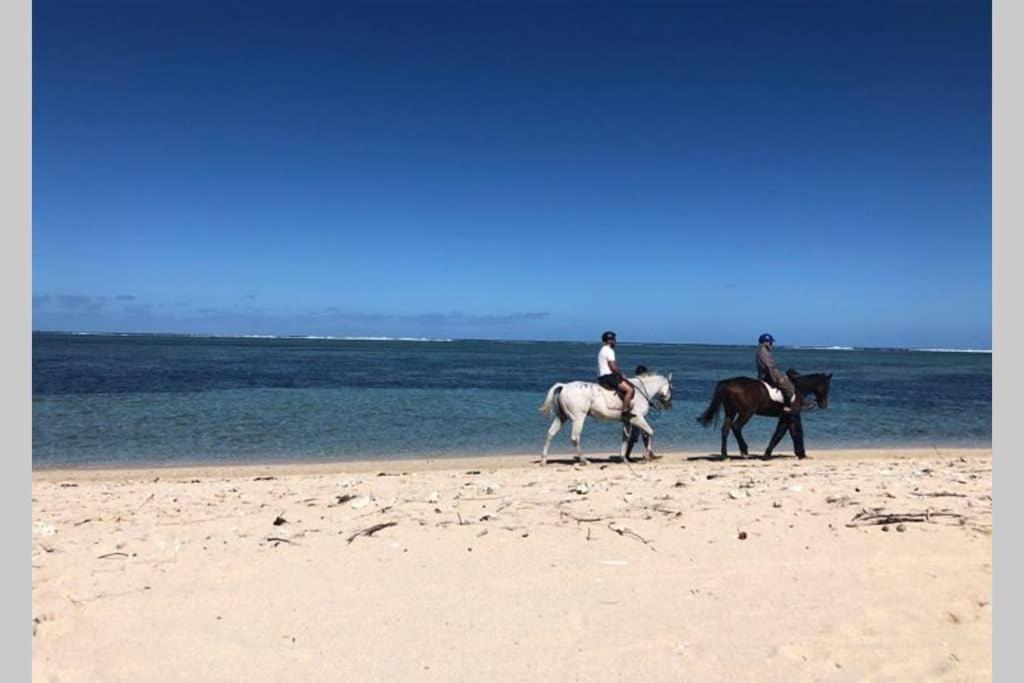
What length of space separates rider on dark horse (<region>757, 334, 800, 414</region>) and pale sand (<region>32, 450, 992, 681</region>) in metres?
6.47

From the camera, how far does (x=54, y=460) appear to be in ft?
53.8

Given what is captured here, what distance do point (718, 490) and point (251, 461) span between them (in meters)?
12.1

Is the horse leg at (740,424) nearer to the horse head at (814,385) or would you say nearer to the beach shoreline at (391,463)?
the beach shoreline at (391,463)

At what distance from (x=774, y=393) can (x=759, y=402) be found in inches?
16.9

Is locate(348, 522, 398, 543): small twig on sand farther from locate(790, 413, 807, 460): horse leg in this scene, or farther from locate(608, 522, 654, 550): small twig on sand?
locate(790, 413, 807, 460): horse leg

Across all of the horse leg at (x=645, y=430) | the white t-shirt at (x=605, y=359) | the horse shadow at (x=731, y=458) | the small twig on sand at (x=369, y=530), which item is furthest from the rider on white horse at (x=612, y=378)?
the small twig on sand at (x=369, y=530)

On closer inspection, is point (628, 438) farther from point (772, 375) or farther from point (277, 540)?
point (277, 540)

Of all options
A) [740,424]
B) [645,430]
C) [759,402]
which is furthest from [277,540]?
[740,424]

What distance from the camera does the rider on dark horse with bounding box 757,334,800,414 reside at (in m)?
15.0

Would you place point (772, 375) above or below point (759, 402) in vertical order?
above

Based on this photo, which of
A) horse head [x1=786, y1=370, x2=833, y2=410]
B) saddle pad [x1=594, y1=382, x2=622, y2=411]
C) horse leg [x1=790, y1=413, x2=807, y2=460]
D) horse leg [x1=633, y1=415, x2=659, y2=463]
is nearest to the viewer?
saddle pad [x1=594, y1=382, x2=622, y2=411]

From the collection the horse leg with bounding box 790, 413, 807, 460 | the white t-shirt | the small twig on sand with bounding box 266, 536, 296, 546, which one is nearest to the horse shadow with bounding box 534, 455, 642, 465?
the white t-shirt

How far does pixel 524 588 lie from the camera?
586 centimetres

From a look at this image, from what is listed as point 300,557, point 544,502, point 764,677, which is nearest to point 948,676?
point 764,677
